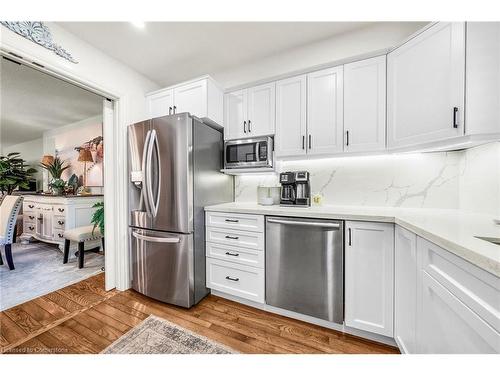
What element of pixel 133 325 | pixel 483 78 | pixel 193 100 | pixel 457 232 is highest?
pixel 193 100

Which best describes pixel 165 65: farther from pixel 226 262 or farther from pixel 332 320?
pixel 332 320

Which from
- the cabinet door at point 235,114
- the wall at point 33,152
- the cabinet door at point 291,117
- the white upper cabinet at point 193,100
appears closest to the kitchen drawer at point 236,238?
the cabinet door at point 291,117

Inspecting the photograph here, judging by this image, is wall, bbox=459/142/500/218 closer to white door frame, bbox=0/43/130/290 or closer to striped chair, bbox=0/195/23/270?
white door frame, bbox=0/43/130/290

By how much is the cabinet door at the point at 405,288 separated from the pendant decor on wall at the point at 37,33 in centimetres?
306

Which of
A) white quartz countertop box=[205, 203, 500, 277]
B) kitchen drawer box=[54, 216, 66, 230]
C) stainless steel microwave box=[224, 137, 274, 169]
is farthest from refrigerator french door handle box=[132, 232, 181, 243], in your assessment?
kitchen drawer box=[54, 216, 66, 230]

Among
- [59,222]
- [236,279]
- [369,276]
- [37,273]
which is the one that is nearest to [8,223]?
[37,273]

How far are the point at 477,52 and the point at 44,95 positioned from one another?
5063 mm

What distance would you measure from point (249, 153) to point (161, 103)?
129cm

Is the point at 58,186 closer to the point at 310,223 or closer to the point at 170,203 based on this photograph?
the point at 170,203

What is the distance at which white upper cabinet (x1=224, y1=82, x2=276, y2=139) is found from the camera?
2.11m

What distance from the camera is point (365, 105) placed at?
5.68 ft

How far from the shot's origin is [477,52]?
3.88 feet

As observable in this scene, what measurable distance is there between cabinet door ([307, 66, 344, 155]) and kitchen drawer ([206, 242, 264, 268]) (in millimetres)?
1135
